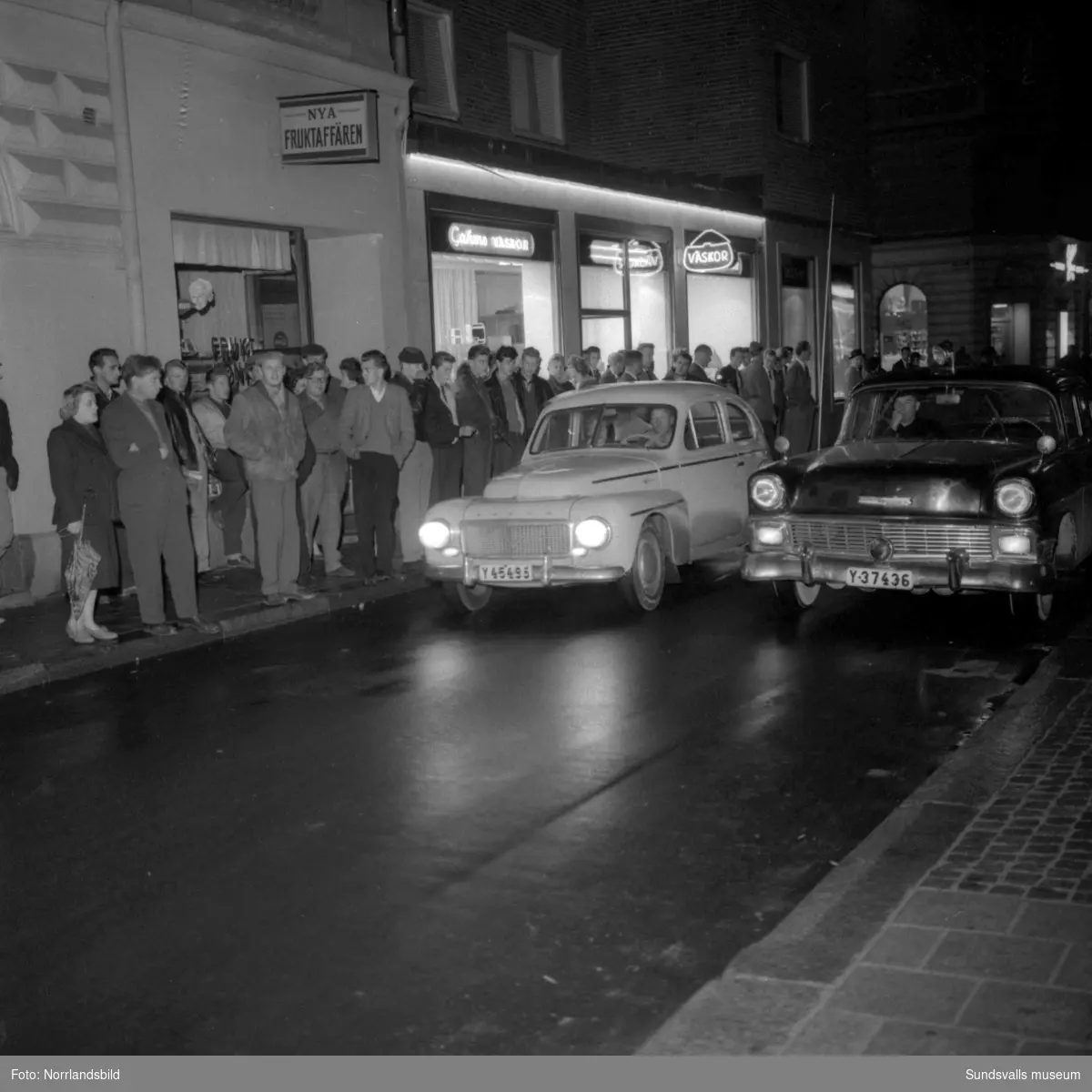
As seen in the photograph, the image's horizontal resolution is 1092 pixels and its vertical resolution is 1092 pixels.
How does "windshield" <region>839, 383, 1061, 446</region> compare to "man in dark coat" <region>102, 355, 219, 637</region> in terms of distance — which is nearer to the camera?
"man in dark coat" <region>102, 355, 219, 637</region>

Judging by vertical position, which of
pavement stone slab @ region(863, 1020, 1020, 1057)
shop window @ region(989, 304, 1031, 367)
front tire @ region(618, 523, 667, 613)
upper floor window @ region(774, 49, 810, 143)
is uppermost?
upper floor window @ region(774, 49, 810, 143)

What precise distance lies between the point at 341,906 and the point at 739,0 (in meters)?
25.2

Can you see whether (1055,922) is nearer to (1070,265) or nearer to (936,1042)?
(936,1042)

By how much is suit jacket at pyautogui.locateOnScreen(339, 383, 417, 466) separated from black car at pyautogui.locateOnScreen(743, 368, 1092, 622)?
12.4 ft

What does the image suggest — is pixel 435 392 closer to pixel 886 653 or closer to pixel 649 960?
pixel 886 653

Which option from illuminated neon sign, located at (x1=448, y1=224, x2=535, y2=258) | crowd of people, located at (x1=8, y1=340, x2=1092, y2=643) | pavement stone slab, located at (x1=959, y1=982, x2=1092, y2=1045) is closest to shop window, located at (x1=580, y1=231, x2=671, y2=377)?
illuminated neon sign, located at (x1=448, y1=224, x2=535, y2=258)

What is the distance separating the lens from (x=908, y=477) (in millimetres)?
9047

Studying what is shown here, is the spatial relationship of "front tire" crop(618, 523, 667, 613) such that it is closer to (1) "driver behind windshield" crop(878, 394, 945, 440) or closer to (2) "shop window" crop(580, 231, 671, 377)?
(1) "driver behind windshield" crop(878, 394, 945, 440)

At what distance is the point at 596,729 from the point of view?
716cm

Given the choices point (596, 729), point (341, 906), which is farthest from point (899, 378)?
point (341, 906)

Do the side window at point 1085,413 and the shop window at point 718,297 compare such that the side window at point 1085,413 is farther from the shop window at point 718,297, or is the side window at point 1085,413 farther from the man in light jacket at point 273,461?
the shop window at point 718,297

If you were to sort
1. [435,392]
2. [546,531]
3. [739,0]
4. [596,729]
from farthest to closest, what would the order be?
1. [739,0]
2. [435,392]
3. [546,531]
4. [596,729]

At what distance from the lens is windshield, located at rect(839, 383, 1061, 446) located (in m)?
9.88

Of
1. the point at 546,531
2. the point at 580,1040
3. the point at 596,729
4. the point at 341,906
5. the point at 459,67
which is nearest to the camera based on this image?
the point at 580,1040
